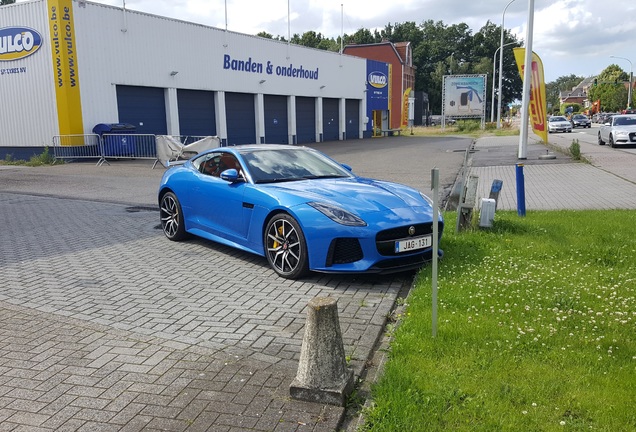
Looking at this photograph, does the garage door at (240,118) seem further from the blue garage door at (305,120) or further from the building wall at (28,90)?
the building wall at (28,90)

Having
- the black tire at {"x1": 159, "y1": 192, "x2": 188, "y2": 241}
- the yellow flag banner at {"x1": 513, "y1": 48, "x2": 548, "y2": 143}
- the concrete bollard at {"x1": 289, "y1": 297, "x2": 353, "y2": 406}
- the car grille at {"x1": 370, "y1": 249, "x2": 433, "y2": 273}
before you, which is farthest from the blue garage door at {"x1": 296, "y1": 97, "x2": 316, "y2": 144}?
the concrete bollard at {"x1": 289, "y1": 297, "x2": 353, "y2": 406}

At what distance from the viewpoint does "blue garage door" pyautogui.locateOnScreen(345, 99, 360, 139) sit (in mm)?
46500

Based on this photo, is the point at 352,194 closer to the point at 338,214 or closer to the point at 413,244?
the point at 338,214

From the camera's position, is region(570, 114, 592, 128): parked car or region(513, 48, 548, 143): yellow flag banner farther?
region(570, 114, 592, 128): parked car

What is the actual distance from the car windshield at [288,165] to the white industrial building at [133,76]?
58.9 feet

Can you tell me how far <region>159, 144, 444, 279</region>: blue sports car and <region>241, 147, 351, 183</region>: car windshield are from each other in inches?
0.5

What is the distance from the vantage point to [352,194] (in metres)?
5.95

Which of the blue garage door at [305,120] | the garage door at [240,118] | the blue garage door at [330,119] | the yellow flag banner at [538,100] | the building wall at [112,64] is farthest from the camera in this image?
the blue garage door at [330,119]

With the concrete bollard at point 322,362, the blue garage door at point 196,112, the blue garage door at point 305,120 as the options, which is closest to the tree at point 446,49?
the blue garage door at point 305,120

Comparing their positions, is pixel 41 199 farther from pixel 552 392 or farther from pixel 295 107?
pixel 295 107

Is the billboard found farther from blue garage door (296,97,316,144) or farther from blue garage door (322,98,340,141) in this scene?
blue garage door (296,97,316,144)

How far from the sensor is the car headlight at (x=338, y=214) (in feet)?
17.6

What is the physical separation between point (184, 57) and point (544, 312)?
85.8 ft

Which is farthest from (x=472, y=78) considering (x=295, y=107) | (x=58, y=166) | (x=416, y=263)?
(x=416, y=263)
